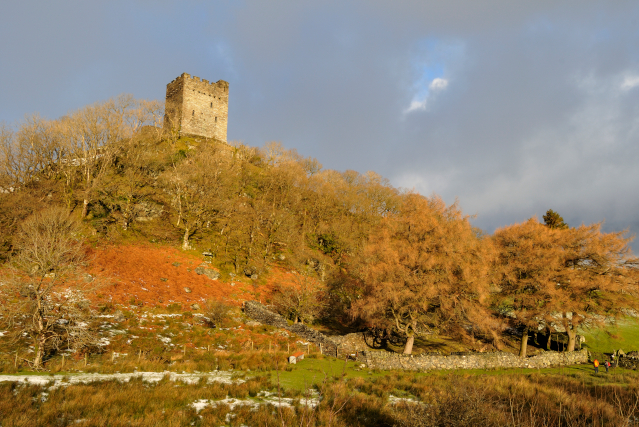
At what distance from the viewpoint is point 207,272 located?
39.3 m

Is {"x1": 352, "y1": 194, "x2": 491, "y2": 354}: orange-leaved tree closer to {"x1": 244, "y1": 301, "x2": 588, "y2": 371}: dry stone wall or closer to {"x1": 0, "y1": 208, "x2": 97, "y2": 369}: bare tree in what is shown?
{"x1": 244, "y1": 301, "x2": 588, "y2": 371}: dry stone wall

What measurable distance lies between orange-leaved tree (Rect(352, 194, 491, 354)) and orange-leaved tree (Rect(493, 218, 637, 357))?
6826mm

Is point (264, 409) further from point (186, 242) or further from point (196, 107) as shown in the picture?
point (196, 107)

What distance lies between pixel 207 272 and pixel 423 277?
2471cm

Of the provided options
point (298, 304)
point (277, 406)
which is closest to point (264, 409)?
point (277, 406)

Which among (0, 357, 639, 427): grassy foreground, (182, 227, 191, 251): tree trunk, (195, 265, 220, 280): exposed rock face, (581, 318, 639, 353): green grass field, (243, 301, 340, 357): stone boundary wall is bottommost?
(581, 318, 639, 353): green grass field

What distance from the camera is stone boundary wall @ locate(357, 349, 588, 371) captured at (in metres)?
25.4

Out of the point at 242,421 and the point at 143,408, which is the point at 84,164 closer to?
the point at 143,408

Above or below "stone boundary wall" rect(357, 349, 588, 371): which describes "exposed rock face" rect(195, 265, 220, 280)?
above

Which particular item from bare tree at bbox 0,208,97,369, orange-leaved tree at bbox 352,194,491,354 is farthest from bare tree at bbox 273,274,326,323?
bare tree at bbox 0,208,97,369

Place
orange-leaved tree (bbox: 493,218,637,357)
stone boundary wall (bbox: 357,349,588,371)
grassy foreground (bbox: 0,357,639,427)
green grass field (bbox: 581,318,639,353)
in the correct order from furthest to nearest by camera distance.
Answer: green grass field (bbox: 581,318,639,353)
orange-leaved tree (bbox: 493,218,637,357)
stone boundary wall (bbox: 357,349,588,371)
grassy foreground (bbox: 0,357,639,427)

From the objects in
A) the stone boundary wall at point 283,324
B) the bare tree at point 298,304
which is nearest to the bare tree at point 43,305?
the stone boundary wall at point 283,324

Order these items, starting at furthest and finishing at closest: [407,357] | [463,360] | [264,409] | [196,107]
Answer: [196,107]
[463,360]
[407,357]
[264,409]

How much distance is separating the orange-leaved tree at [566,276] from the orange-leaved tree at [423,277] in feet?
22.4
